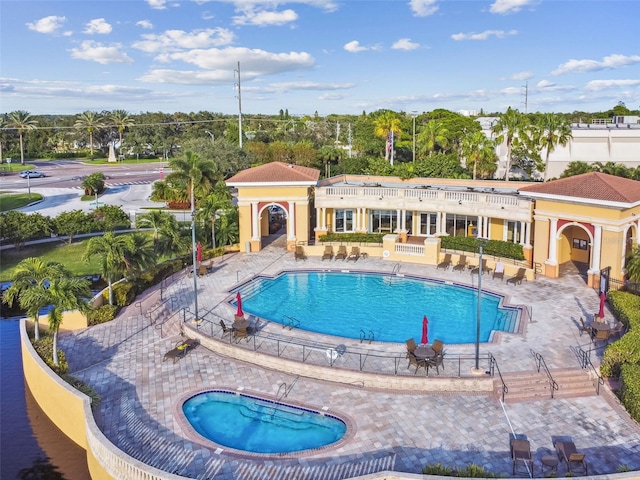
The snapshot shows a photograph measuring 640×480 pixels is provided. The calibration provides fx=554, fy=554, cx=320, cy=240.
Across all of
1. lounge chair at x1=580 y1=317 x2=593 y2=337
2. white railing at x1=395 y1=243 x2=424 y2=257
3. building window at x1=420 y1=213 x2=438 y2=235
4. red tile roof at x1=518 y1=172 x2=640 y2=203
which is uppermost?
red tile roof at x1=518 y1=172 x2=640 y2=203

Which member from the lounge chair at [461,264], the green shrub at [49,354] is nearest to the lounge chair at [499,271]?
the lounge chair at [461,264]

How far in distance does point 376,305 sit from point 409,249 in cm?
942

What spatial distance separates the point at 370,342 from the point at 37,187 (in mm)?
69313

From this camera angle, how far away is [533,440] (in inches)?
683

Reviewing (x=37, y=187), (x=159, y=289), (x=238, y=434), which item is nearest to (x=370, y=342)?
(x=238, y=434)

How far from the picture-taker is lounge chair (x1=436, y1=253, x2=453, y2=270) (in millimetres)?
36750

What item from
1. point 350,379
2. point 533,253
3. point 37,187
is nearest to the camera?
point 350,379

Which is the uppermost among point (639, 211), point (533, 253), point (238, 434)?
point (639, 211)

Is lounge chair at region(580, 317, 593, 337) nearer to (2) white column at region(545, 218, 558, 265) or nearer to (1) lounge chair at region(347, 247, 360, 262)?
(2) white column at region(545, 218, 558, 265)

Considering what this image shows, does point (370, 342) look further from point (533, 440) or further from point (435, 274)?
point (435, 274)

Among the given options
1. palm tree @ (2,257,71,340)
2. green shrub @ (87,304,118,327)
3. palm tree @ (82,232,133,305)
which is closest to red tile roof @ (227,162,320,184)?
palm tree @ (82,232,133,305)

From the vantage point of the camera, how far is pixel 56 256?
43312 millimetres

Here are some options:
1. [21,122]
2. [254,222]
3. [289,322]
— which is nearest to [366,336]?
[289,322]

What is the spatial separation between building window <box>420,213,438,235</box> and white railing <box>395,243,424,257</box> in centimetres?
594
